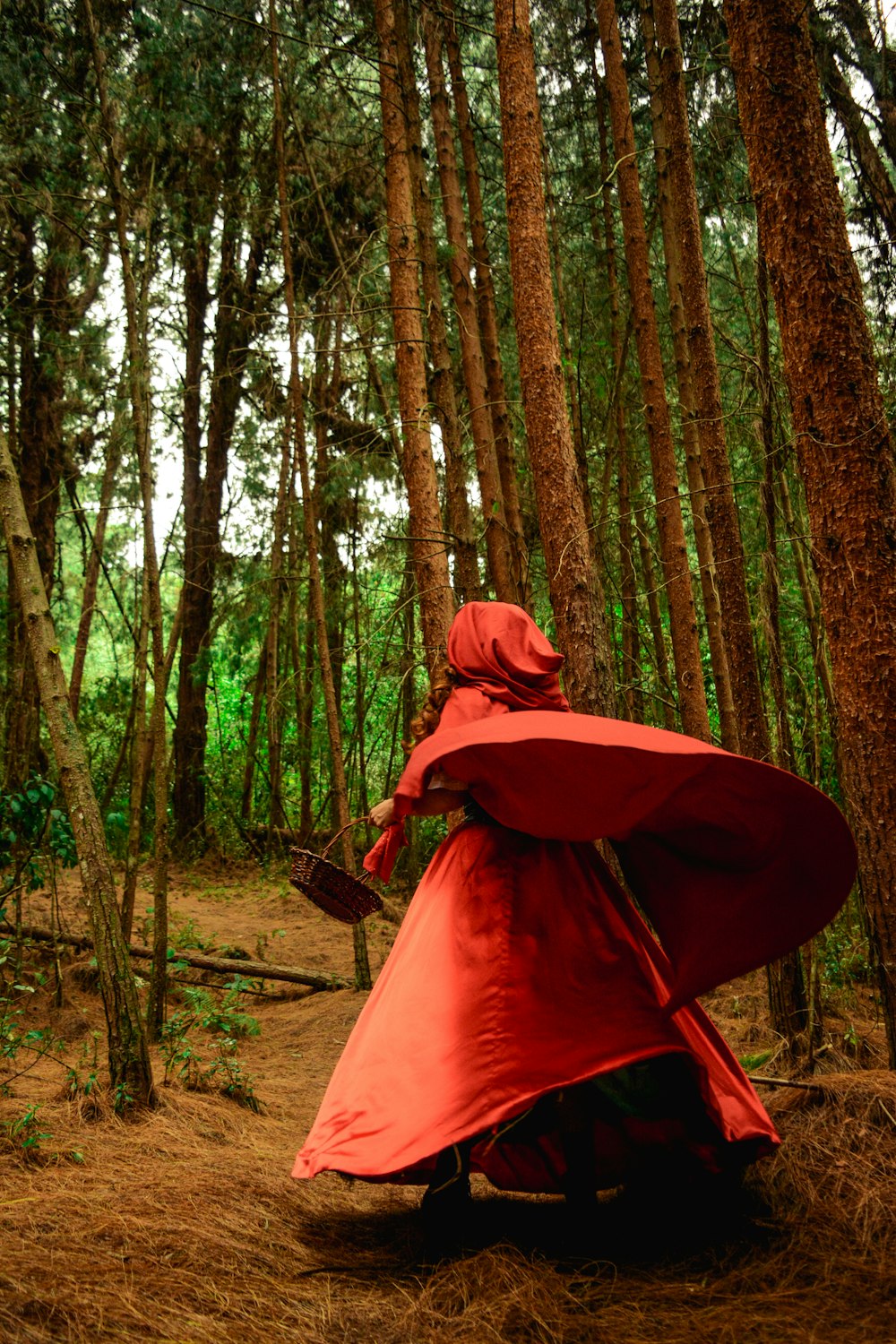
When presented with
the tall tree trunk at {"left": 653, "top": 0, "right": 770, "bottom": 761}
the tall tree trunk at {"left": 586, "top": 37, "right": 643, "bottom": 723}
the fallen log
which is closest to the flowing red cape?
the tall tree trunk at {"left": 653, "top": 0, "right": 770, "bottom": 761}

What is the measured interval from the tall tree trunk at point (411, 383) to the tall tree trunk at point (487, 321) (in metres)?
1.11

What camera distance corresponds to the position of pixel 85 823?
4.42 metres

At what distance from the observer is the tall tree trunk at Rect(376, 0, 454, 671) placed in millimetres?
6949

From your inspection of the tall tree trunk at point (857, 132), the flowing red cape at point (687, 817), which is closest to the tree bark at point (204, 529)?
the tall tree trunk at point (857, 132)

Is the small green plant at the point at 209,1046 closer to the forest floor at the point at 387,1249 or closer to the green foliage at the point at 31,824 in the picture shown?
the forest floor at the point at 387,1249

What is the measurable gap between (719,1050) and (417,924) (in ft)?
3.44

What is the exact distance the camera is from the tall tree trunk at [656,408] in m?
7.61

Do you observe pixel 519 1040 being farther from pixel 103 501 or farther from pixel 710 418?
pixel 103 501

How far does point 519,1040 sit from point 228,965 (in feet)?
19.6

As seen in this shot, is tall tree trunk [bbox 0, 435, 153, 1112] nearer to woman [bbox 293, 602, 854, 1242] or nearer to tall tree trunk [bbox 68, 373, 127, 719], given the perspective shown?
woman [bbox 293, 602, 854, 1242]

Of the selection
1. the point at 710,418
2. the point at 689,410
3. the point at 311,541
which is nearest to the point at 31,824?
the point at 311,541

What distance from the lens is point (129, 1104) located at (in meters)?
4.39

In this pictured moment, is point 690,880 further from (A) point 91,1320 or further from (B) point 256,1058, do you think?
(B) point 256,1058

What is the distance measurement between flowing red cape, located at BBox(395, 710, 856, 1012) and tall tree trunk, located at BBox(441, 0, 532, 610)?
516 cm
